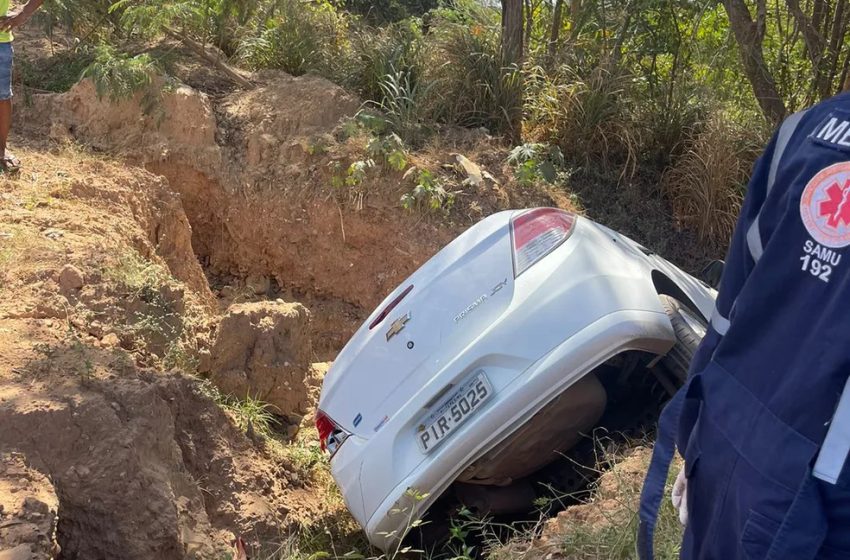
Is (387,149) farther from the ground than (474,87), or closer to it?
closer to it

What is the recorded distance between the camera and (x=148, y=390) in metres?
3.69

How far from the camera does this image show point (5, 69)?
5.89 meters

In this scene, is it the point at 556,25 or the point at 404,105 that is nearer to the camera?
the point at 404,105

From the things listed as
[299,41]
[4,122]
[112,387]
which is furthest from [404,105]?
[112,387]

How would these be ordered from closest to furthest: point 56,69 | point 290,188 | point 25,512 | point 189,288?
point 25,512 < point 189,288 < point 290,188 < point 56,69

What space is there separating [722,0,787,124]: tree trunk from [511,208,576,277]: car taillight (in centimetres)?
326

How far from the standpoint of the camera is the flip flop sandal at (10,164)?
18.8 ft

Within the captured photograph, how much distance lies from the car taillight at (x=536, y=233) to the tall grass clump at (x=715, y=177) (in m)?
3.04

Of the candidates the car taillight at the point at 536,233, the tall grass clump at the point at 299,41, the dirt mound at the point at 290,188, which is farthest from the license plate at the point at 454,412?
the tall grass clump at the point at 299,41

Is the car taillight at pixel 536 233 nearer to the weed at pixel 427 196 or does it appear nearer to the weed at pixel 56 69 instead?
the weed at pixel 427 196

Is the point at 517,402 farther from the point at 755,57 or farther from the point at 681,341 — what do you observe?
the point at 755,57

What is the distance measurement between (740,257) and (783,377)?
348mm

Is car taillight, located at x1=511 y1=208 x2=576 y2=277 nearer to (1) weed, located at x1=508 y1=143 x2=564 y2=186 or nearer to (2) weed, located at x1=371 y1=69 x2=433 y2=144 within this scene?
(1) weed, located at x1=508 y1=143 x2=564 y2=186

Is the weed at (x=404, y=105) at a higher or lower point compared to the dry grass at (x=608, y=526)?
higher
